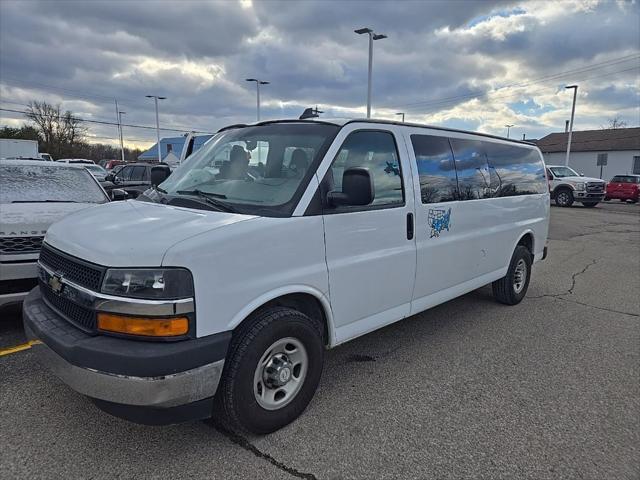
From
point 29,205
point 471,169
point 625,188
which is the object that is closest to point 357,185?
point 471,169

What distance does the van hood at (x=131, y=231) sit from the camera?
2.42m

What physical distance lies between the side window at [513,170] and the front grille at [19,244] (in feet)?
15.7

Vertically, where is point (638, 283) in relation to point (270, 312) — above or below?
below

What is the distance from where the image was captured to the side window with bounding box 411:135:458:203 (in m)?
3.96

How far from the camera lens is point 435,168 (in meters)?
4.14

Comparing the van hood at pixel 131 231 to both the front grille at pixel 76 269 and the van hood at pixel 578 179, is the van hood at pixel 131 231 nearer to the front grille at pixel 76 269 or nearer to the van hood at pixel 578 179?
the front grille at pixel 76 269

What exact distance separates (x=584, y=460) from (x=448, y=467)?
0.87 meters

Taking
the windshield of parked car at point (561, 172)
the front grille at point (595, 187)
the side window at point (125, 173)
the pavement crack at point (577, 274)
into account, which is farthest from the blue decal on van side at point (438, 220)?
the windshield of parked car at point (561, 172)

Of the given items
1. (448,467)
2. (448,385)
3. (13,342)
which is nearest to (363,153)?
(448,385)

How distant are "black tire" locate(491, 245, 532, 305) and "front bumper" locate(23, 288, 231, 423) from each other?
14.0ft

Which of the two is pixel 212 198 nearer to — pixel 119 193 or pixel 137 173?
pixel 119 193

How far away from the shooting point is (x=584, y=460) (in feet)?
9.09

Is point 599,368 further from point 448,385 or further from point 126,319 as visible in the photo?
point 126,319

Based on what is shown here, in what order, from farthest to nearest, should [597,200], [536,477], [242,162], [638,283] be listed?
[597,200], [638,283], [242,162], [536,477]
